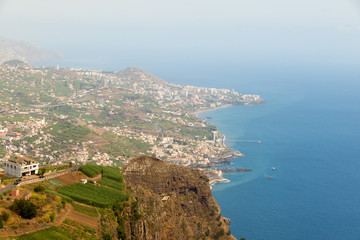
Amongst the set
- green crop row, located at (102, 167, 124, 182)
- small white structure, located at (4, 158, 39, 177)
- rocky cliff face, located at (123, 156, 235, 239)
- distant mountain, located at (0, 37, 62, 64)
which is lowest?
rocky cliff face, located at (123, 156, 235, 239)

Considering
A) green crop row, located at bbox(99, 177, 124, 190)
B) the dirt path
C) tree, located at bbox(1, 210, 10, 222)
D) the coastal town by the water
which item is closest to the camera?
the dirt path

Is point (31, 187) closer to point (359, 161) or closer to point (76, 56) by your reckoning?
point (359, 161)

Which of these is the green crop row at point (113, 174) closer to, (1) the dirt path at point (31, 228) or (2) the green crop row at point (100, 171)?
(2) the green crop row at point (100, 171)

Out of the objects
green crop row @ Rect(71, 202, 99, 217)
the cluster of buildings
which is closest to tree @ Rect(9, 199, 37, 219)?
green crop row @ Rect(71, 202, 99, 217)

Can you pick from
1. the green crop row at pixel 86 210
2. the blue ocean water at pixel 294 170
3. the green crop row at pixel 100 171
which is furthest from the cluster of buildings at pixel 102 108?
the green crop row at pixel 86 210

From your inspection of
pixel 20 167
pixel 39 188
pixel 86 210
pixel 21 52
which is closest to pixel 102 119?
pixel 20 167

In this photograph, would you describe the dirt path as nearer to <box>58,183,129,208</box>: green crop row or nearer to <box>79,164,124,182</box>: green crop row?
<box>58,183,129,208</box>: green crop row

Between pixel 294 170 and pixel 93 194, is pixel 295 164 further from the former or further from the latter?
pixel 93 194
